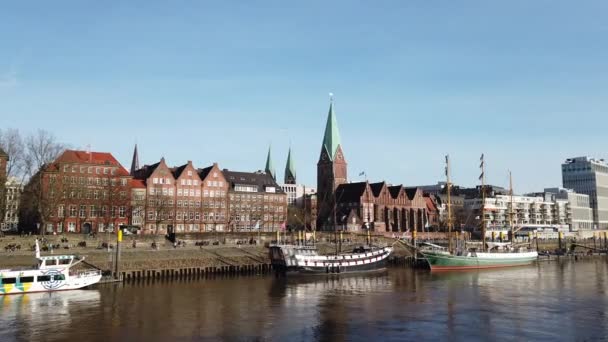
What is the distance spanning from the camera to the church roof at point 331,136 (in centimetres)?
17325

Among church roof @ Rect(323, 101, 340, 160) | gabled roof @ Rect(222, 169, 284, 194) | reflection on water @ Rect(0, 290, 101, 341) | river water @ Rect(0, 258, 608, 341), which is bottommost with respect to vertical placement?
river water @ Rect(0, 258, 608, 341)

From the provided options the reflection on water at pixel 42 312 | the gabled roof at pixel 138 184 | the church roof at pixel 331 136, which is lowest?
the reflection on water at pixel 42 312

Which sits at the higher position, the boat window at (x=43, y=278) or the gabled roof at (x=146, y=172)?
the gabled roof at (x=146, y=172)

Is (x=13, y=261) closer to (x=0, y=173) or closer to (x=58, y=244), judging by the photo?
(x=58, y=244)

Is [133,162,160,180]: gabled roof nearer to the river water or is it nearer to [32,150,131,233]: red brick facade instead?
[32,150,131,233]: red brick facade

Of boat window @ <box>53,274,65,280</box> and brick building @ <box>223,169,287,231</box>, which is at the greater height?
brick building @ <box>223,169,287,231</box>

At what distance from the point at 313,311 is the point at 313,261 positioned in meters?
31.6

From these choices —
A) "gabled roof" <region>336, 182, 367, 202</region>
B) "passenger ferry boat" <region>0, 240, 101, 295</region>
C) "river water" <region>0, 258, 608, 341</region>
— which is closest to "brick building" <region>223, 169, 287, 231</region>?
"gabled roof" <region>336, 182, 367, 202</region>

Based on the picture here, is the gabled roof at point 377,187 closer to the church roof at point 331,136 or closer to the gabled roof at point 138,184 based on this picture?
the church roof at point 331,136

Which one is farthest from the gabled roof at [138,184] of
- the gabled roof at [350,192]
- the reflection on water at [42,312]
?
the gabled roof at [350,192]

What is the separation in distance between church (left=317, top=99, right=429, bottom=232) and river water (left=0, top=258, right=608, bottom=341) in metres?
91.2

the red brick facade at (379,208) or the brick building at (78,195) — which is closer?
the brick building at (78,195)

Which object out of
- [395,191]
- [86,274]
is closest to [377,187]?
[395,191]

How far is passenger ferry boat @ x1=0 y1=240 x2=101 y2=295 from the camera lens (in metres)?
54.8
